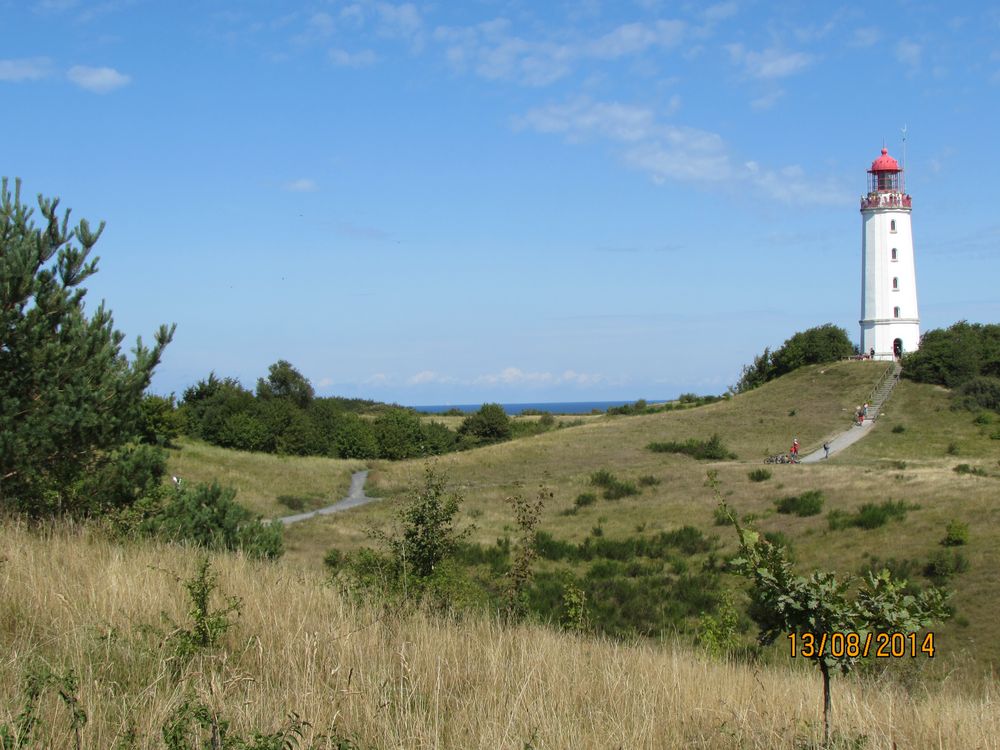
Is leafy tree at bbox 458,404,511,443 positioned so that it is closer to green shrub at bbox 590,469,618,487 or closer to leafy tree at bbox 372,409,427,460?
leafy tree at bbox 372,409,427,460

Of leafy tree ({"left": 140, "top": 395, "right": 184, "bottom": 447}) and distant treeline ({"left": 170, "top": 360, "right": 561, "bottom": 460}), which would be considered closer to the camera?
leafy tree ({"left": 140, "top": 395, "right": 184, "bottom": 447})

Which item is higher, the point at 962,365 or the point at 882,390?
the point at 962,365

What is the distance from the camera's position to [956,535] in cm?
2258

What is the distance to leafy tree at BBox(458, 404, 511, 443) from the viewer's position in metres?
78.2

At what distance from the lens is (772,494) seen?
3378 cm

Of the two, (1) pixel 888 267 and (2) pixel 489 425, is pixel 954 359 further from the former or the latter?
(2) pixel 489 425

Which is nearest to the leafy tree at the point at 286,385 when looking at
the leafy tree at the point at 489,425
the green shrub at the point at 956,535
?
the leafy tree at the point at 489,425

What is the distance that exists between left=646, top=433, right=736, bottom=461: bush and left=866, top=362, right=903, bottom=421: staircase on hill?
1059cm

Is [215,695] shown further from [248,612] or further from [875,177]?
[875,177]

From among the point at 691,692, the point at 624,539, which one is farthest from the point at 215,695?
the point at 624,539

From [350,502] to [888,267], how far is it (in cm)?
4226

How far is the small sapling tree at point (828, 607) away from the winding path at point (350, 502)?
29864 millimetres

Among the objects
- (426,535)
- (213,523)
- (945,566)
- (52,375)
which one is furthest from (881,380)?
(52,375)

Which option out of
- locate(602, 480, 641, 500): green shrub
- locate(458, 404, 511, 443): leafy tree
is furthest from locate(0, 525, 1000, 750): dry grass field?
locate(458, 404, 511, 443): leafy tree
